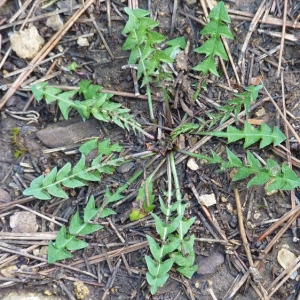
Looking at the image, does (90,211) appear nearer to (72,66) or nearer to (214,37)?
(72,66)

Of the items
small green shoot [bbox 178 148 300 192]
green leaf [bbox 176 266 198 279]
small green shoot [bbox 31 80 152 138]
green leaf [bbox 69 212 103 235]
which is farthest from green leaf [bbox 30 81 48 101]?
green leaf [bbox 176 266 198 279]

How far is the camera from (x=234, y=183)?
11.0 feet

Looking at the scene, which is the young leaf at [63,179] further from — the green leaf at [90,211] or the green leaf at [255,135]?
the green leaf at [255,135]

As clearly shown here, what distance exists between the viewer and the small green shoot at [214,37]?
10.4 ft

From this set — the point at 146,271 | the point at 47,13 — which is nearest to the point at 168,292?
the point at 146,271

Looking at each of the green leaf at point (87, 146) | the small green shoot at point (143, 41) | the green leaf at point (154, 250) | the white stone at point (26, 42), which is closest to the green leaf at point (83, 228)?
the green leaf at point (154, 250)

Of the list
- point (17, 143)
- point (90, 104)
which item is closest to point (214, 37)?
point (90, 104)

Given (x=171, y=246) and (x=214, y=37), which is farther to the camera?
(x=214, y=37)

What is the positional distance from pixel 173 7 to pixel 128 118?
869mm

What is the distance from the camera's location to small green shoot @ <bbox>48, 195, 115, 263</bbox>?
3.16 m

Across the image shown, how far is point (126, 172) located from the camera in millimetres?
3365

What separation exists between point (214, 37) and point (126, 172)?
108cm

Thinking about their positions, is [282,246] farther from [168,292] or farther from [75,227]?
[75,227]

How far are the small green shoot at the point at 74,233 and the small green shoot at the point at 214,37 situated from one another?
1.08 meters
